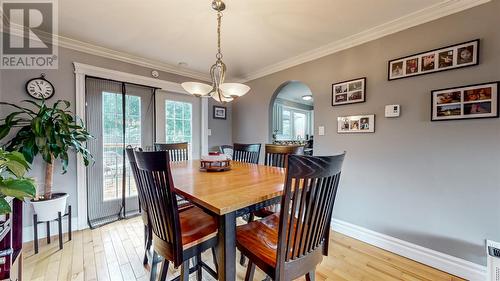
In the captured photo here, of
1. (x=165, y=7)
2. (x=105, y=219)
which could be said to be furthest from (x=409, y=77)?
(x=105, y=219)

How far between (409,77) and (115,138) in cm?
343

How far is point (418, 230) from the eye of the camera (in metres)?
1.90

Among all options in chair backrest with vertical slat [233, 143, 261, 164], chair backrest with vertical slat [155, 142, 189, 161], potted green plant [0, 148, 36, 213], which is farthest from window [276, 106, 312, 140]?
potted green plant [0, 148, 36, 213]

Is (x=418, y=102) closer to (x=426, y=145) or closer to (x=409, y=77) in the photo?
(x=409, y=77)

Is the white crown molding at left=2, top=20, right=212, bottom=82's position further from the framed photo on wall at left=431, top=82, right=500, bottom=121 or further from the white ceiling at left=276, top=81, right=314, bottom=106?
the framed photo on wall at left=431, top=82, right=500, bottom=121

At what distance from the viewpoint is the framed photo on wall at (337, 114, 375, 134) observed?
219 cm

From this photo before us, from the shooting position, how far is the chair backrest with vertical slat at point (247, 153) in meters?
2.44

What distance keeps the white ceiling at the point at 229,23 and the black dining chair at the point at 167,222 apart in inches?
56.3

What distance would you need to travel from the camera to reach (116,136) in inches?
108

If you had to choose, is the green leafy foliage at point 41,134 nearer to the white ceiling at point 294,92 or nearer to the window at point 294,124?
the white ceiling at point 294,92

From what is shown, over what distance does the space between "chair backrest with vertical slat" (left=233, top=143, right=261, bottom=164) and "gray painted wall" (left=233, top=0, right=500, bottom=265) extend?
0.89 m

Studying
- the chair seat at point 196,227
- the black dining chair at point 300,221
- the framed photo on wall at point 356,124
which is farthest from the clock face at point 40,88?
the framed photo on wall at point 356,124

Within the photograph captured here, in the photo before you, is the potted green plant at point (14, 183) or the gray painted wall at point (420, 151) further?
the gray painted wall at point (420, 151)

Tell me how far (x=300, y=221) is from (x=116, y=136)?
2.74 meters
